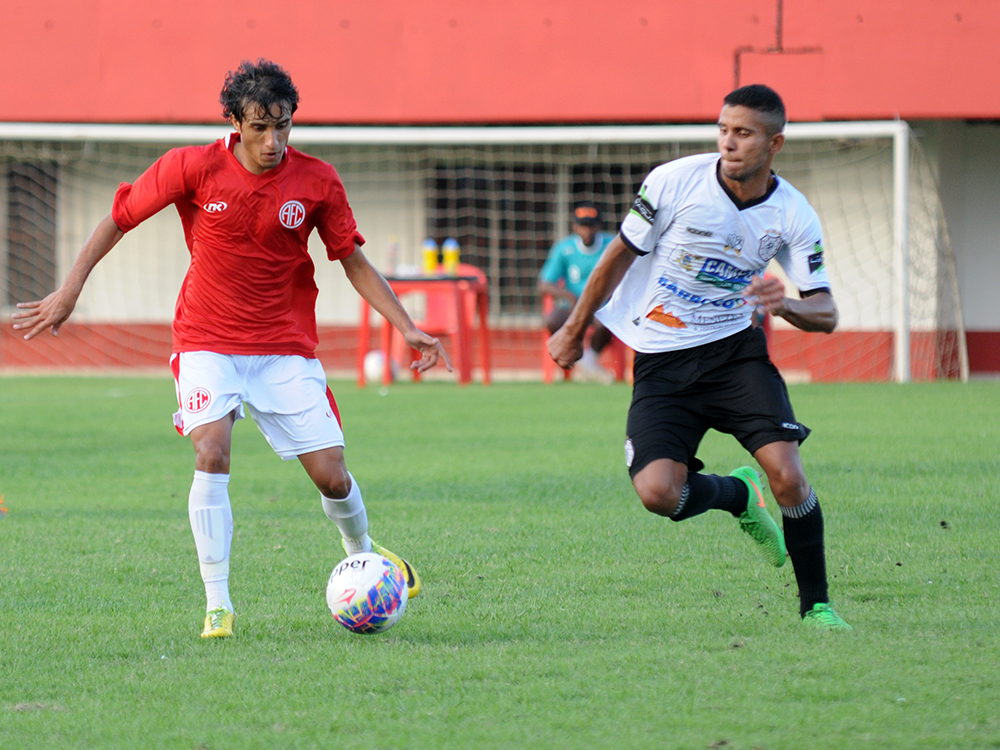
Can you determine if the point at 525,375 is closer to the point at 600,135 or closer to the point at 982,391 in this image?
the point at 600,135

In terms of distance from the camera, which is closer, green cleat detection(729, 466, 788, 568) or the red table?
green cleat detection(729, 466, 788, 568)

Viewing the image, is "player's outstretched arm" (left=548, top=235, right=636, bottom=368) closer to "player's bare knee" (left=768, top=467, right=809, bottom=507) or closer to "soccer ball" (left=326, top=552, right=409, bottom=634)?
"player's bare knee" (left=768, top=467, right=809, bottom=507)

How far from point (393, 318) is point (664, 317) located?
3.21 feet

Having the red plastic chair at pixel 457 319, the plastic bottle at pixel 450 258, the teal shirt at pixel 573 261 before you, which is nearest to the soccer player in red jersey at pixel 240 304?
the red plastic chair at pixel 457 319

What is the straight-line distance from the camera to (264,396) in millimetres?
4531

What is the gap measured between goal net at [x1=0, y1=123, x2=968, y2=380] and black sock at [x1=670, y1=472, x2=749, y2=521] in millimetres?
10720

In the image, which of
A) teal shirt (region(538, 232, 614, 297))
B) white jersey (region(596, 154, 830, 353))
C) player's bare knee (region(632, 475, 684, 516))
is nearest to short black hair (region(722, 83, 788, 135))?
white jersey (region(596, 154, 830, 353))

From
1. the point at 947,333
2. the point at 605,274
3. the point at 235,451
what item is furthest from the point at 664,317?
the point at 947,333

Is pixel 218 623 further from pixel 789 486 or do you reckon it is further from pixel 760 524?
pixel 760 524

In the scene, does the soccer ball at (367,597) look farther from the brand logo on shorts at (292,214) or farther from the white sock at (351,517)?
the brand logo on shorts at (292,214)

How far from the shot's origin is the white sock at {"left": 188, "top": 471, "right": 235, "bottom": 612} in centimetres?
430

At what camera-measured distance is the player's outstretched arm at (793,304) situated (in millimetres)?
3936

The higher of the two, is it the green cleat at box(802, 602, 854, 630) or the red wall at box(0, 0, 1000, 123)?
the red wall at box(0, 0, 1000, 123)

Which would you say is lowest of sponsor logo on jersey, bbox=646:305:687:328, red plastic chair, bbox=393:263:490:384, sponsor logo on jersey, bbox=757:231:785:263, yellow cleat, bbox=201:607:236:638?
red plastic chair, bbox=393:263:490:384
